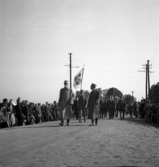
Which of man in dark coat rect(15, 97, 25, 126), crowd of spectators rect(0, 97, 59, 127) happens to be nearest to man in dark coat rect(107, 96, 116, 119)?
crowd of spectators rect(0, 97, 59, 127)

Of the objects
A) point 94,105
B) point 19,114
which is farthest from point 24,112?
point 94,105

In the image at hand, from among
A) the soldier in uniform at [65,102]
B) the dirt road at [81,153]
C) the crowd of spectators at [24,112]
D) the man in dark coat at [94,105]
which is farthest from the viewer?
the crowd of spectators at [24,112]

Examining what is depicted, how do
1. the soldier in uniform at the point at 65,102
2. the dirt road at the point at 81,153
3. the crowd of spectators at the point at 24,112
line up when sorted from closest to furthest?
1. the dirt road at the point at 81,153
2. the soldier in uniform at the point at 65,102
3. the crowd of spectators at the point at 24,112

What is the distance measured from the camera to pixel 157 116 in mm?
16391

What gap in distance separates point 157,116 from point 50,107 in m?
9.56

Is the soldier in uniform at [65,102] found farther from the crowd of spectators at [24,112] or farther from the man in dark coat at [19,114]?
the man in dark coat at [19,114]

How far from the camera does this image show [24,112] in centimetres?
1623

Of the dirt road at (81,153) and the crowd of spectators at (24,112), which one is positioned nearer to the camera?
the dirt road at (81,153)

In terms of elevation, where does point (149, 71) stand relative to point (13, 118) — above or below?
above

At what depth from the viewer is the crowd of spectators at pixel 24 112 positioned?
45.7 feet

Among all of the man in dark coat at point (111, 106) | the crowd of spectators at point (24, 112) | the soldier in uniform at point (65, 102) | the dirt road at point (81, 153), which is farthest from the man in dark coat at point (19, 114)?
the man in dark coat at point (111, 106)

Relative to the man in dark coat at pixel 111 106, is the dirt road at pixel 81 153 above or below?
below

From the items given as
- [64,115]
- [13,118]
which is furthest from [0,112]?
[64,115]

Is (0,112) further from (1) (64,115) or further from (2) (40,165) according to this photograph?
(2) (40,165)
